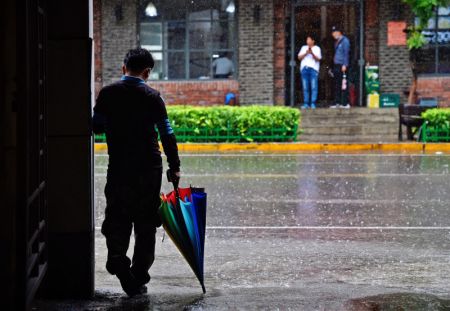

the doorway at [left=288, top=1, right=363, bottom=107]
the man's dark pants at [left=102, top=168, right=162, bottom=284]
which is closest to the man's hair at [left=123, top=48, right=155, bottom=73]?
the man's dark pants at [left=102, top=168, right=162, bottom=284]

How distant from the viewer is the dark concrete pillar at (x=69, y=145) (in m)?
6.20

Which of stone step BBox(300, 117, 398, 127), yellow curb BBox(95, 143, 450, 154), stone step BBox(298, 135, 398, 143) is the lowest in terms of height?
yellow curb BBox(95, 143, 450, 154)

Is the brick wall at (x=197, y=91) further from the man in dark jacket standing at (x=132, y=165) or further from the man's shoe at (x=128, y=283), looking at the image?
the man's shoe at (x=128, y=283)

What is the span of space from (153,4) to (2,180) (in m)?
24.0

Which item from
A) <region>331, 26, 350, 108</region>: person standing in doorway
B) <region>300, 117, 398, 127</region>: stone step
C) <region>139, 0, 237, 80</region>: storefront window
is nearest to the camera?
<region>300, 117, 398, 127</region>: stone step

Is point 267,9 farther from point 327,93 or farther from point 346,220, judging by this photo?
point 346,220

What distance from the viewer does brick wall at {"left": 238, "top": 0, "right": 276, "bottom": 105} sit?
1083 inches

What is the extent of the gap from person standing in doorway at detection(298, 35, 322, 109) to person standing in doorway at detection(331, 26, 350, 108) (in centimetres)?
63

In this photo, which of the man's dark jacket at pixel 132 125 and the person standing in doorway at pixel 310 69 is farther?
the person standing in doorway at pixel 310 69

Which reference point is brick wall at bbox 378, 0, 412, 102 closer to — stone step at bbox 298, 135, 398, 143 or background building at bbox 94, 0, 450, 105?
background building at bbox 94, 0, 450, 105

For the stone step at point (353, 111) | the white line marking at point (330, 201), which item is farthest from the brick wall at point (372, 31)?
the white line marking at point (330, 201)

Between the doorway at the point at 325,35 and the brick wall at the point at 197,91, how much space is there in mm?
1932

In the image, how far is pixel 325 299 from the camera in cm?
661

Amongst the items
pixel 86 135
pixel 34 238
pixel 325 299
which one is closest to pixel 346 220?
pixel 325 299
